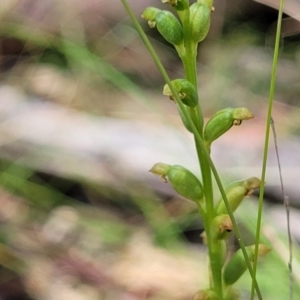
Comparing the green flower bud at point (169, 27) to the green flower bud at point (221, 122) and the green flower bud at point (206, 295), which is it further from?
the green flower bud at point (206, 295)

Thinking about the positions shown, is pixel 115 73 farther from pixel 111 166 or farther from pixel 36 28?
pixel 36 28

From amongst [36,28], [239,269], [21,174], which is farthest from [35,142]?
[239,269]

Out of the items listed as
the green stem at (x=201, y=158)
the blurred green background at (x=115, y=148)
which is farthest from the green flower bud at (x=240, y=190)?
the blurred green background at (x=115, y=148)

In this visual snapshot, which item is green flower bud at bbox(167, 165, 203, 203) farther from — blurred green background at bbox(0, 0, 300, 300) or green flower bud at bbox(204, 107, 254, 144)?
blurred green background at bbox(0, 0, 300, 300)

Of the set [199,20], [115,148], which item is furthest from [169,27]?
[115,148]

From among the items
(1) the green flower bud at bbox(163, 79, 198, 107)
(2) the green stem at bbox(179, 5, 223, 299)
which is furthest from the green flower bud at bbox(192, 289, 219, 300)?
(1) the green flower bud at bbox(163, 79, 198, 107)
